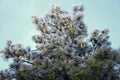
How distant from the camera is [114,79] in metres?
7.64

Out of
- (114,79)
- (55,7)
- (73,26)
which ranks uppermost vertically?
(55,7)

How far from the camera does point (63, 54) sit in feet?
28.1

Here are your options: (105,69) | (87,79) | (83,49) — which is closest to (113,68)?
(105,69)

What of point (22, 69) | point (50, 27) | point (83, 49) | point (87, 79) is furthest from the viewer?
point (50, 27)

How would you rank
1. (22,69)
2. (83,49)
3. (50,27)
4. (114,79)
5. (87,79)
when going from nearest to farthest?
(87,79) < (114,79) < (22,69) < (83,49) < (50,27)

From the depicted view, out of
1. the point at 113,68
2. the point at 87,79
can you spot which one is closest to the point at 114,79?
the point at 113,68

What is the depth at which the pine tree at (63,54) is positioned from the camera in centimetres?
738

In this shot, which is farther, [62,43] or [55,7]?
[55,7]

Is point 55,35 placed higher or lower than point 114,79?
higher

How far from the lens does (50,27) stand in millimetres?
10469

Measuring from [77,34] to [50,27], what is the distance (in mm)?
964

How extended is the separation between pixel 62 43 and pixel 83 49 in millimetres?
638

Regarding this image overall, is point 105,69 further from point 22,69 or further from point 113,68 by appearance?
point 22,69

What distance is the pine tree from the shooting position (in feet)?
24.2
